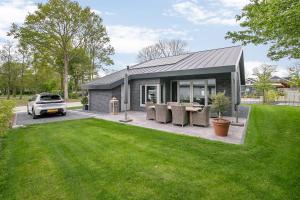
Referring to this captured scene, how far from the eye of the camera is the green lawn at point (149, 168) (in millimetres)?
2770

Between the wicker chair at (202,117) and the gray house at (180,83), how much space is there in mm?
1941

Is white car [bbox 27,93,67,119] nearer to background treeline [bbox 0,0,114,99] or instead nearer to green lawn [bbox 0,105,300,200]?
green lawn [bbox 0,105,300,200]

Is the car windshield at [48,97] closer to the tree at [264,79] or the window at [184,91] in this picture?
the window at [184,91]

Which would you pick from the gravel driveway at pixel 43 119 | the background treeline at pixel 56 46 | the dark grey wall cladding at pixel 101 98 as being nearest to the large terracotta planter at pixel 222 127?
the gravel driveway at pixel 43 119

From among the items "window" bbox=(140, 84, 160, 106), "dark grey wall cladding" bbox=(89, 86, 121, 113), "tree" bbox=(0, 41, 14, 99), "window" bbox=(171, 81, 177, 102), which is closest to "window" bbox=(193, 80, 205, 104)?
"window" bbox=(171, 81, 177, 102)

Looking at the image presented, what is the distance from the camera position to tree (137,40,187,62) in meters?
33.5

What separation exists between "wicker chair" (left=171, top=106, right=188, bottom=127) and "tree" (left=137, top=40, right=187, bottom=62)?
90.4 feet

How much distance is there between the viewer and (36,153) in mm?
4523

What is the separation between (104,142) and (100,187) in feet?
8.31

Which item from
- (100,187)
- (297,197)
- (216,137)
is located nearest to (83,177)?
(100,187)

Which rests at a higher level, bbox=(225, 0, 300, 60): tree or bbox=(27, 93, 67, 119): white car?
bbox=(225, 0, 300, 60): tree

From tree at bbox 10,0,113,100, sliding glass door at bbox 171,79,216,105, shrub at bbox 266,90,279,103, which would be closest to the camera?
sliding glass door at bbox 171,79,216,105

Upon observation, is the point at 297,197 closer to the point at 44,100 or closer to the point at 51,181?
the point at 51,181

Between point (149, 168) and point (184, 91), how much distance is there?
26.8ft
